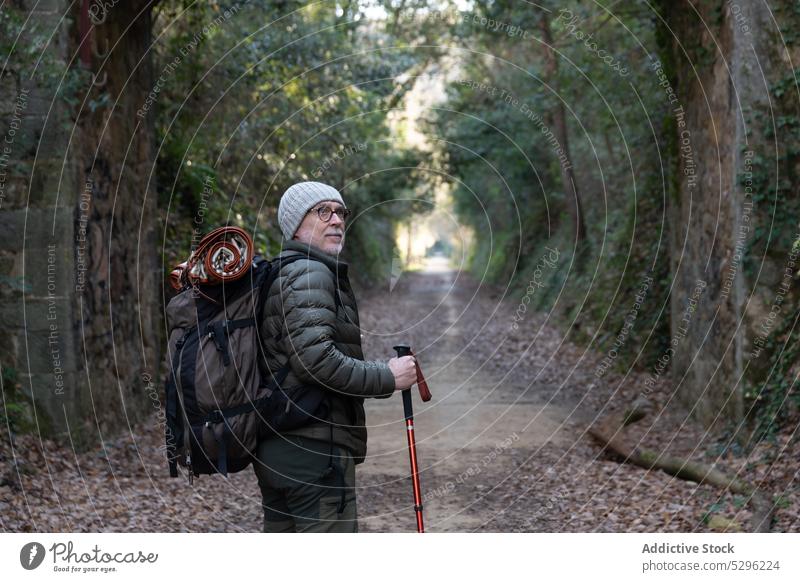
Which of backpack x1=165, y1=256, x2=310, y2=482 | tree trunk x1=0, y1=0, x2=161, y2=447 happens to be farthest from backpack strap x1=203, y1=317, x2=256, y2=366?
tree trunk x1=0, y1=0, x2=161, y2=447

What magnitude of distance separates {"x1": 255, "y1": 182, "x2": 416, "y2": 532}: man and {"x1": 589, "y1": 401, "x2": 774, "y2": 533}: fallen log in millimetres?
3410

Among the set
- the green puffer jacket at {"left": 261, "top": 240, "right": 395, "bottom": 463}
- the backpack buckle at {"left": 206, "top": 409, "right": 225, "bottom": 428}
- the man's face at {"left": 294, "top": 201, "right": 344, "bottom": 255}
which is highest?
the man's face at {"left": 294, "top": 201, "right": 344, "bottom": 255}

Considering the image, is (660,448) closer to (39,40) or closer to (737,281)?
(737,281)

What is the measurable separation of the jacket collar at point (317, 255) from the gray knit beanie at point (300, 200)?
9 cm

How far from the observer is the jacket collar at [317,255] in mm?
4188

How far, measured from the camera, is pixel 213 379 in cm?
404

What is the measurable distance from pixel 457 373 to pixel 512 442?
18.5 ft

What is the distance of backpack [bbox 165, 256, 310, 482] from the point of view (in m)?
4.04

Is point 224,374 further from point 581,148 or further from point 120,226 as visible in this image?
point 581,148

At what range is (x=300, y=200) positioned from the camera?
429cm

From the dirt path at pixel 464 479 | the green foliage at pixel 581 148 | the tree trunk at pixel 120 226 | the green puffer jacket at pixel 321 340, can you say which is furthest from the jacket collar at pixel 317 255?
the green foliage at pixel 581 148

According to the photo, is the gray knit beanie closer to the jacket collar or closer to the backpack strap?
the jacket collar

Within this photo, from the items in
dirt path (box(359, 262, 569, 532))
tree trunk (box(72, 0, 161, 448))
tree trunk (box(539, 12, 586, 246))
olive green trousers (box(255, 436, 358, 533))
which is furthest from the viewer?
tree trunk (box(539, 12, 586, 246))
